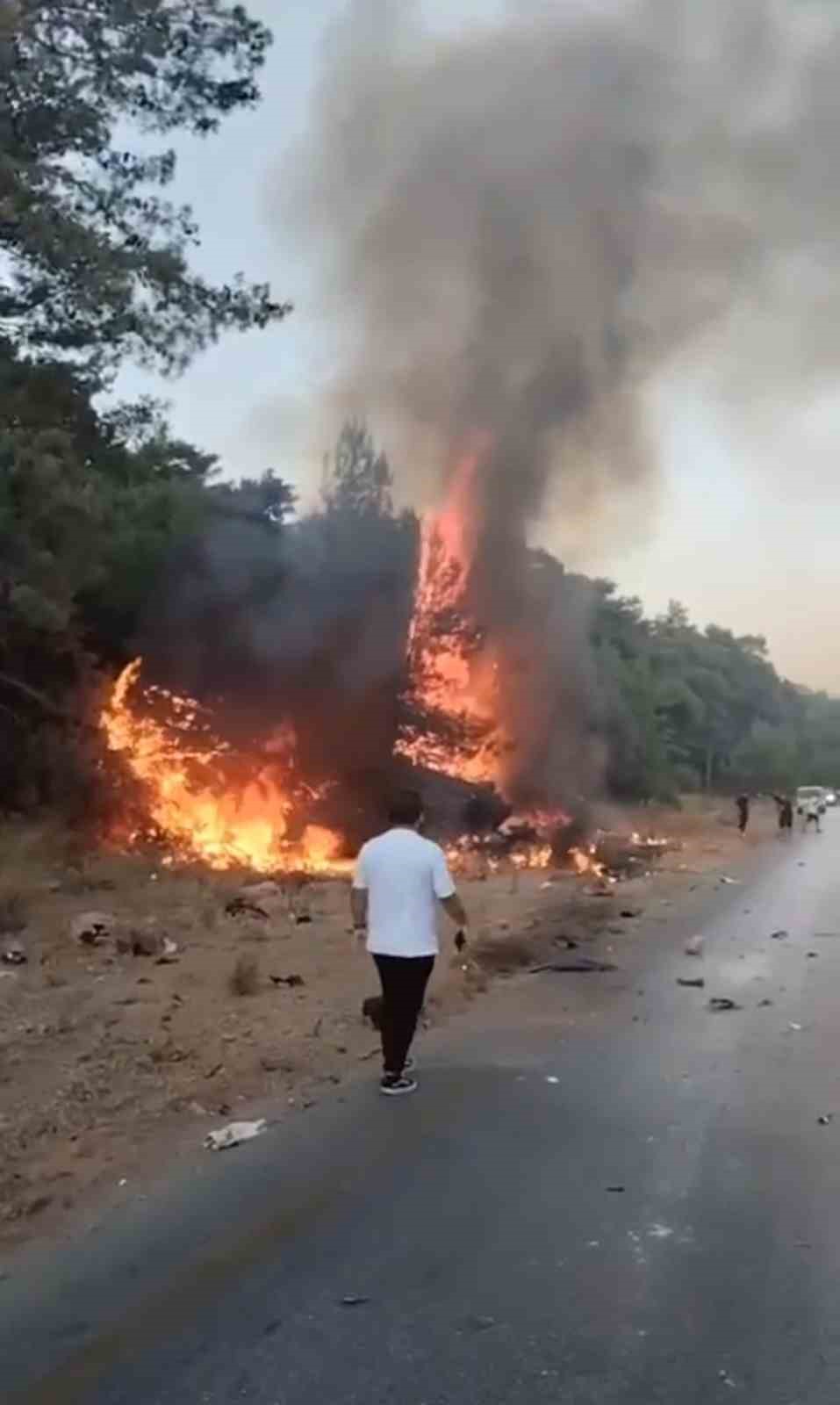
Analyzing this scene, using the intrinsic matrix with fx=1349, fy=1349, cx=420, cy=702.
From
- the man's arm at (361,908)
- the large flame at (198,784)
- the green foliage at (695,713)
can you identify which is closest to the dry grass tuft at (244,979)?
the man's arm at (361,908)

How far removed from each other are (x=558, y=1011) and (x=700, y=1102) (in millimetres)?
2753

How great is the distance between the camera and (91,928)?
12.8 metres

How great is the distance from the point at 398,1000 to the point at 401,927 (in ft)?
1.22

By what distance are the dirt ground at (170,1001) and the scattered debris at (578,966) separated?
0.82 ft

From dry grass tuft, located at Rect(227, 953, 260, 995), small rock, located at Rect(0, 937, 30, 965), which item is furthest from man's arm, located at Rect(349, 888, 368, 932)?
small rock, located at Rect(0, 937, 30, 965)

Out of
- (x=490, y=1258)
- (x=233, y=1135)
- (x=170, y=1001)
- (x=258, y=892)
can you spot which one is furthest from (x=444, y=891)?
(x=258, y=892)

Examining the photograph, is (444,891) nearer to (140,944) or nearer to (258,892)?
(140,944)

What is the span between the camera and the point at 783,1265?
4.47m

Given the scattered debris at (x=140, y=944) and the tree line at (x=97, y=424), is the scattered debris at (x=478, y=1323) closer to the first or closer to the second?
the scattered debris at (x=140, y=944)

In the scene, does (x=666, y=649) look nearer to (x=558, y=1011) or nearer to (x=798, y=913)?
(x=798, y=913)

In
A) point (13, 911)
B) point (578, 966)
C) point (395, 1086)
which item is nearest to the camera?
point (395, 1086)

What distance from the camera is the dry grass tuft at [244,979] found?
9.90 meters

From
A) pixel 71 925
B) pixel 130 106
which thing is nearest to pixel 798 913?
pixel 71 925

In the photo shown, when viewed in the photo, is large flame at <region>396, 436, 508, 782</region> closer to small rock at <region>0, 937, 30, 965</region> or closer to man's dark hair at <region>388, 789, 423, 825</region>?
small rock at <region>0, 937, 30, 965</region>
